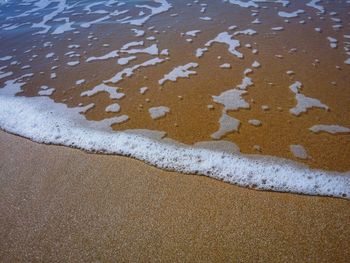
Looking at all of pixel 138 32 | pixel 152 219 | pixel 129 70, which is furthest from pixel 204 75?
pixel 152 219

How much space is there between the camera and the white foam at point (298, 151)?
2.55 meters

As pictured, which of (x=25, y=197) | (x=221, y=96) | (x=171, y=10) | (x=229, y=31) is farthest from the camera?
(x=171, y=10)

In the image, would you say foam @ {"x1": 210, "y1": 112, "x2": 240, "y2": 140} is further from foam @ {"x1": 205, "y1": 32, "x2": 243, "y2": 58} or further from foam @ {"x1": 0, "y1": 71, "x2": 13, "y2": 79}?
foam @ {"x1": 0, "y1": 71, "x2": 13, "y2": 79}

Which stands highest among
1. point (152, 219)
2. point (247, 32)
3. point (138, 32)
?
point (138, 32)

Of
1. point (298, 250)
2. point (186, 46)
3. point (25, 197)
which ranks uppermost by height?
point (186, 46)

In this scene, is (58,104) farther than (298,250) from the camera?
Yes

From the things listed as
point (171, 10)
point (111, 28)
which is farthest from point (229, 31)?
point (111, 28)

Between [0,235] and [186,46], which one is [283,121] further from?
[0,235]

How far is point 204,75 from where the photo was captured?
370 centimetres

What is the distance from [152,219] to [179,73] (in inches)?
83.9

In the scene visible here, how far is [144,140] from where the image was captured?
284 cm

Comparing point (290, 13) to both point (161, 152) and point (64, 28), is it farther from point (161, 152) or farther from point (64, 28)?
point (64, 28)

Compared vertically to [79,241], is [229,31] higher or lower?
higher

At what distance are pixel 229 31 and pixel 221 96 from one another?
5.98ft
